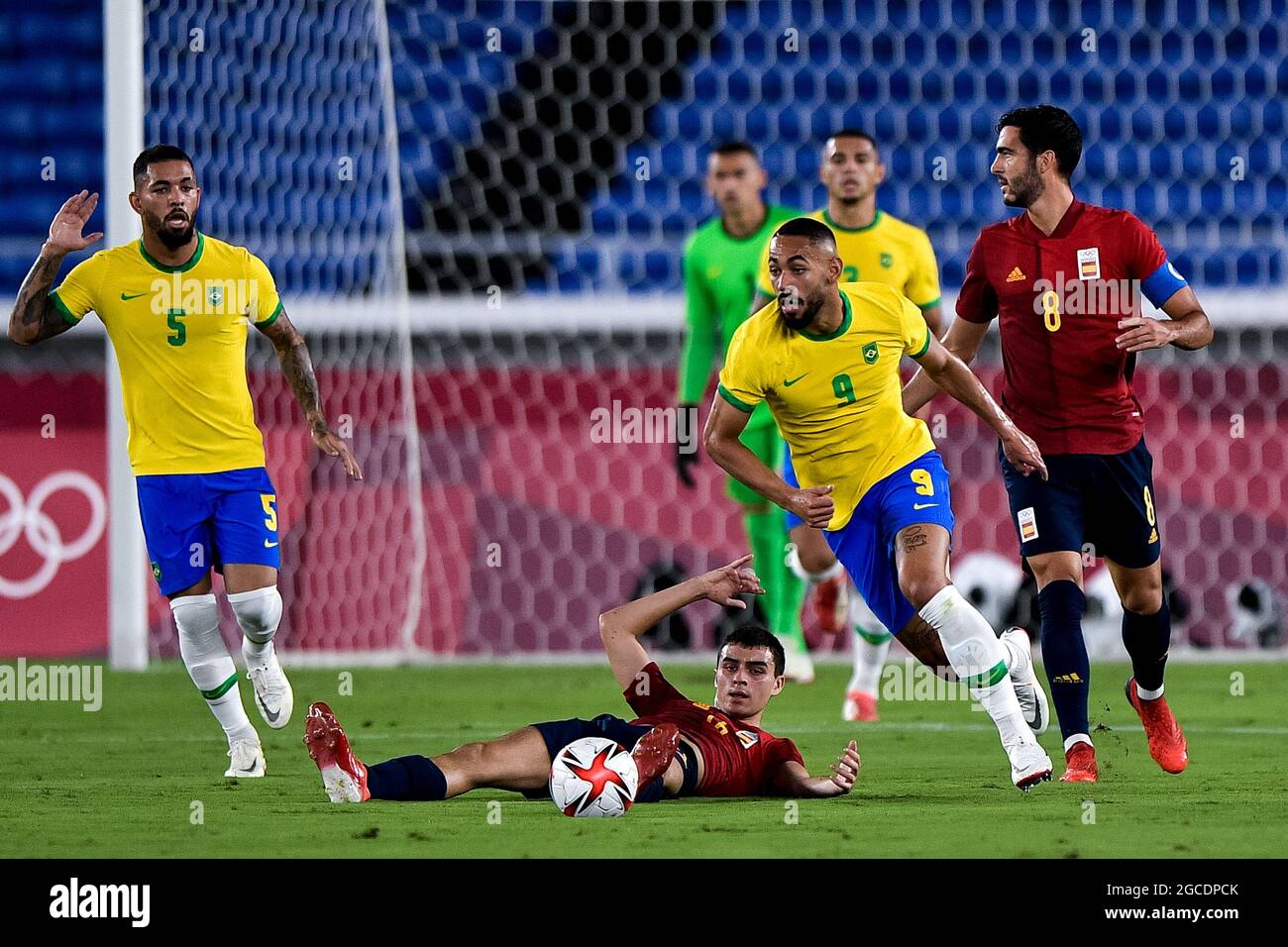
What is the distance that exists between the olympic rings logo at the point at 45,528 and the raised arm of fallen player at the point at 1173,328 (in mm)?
5877

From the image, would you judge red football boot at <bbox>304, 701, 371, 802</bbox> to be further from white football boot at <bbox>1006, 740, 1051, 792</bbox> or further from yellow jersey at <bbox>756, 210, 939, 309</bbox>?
yellow jersey at <bbox>756, 210, 939, 309</bbox>

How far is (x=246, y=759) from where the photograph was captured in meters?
5.41

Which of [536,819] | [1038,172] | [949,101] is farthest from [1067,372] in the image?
[949,101]

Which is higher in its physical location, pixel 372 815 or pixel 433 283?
pixel 433 283

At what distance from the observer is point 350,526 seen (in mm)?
9688

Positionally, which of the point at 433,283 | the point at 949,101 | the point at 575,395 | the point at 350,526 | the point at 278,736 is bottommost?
the point at 278,736

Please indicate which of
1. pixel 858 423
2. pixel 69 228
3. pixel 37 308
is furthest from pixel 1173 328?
pixel 37 308

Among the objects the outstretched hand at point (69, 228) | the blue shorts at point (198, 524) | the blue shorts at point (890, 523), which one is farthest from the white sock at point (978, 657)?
the outstretched hand at point (69, 228)

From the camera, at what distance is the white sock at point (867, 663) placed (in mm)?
6949

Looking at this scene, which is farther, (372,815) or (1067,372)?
(1067,372)

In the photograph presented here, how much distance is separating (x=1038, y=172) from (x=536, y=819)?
230 cm

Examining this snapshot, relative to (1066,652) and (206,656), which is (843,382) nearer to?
(1066,652)
